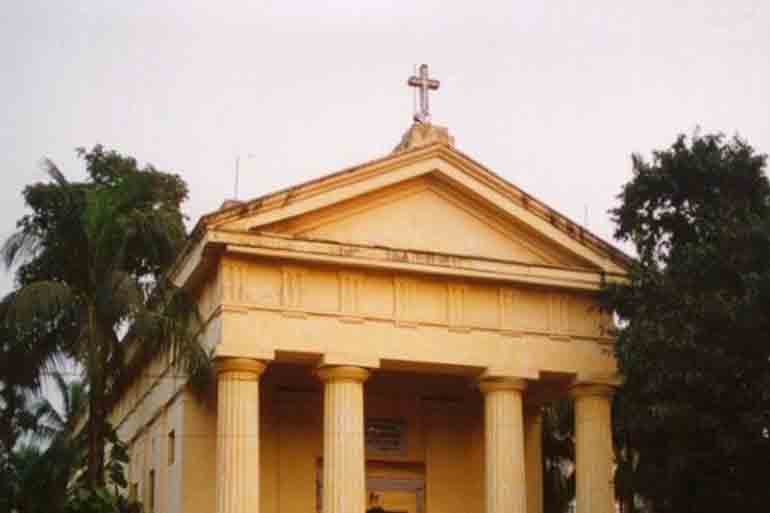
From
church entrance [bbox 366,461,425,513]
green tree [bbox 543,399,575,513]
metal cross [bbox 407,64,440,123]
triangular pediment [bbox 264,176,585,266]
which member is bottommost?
church entrance [bbox 366,461,425,513]

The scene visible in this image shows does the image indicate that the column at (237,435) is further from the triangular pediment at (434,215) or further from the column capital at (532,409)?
the column capital at (532,409)

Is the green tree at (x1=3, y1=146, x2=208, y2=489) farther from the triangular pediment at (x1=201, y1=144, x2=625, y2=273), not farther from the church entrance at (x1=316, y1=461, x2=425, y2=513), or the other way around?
the church entrance at (x1=316, y1=461, x2=425, y2=513)

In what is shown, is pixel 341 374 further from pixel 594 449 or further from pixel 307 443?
pixel 594 449

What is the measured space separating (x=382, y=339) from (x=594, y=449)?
513 centimetres

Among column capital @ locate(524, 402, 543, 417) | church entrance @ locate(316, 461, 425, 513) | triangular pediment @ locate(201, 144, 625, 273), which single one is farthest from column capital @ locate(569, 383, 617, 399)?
church entrance @ locate(316, 461, 425, 513)

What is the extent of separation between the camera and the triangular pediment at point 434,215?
24.6m

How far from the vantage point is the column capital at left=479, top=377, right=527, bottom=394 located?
25.5 metres

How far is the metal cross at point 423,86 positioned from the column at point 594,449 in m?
6.76

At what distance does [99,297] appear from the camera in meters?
22.6

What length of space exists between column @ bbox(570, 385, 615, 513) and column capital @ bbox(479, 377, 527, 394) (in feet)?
4.87

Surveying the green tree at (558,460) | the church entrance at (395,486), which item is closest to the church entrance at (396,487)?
the church entrance at (395,486)

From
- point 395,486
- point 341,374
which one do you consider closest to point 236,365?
point 341,374

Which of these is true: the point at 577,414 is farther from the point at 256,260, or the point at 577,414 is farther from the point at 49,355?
the point at 49,355

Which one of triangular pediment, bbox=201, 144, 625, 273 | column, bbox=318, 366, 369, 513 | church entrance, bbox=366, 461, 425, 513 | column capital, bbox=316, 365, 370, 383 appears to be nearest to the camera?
column, bbox=318, 366, 369, 513
